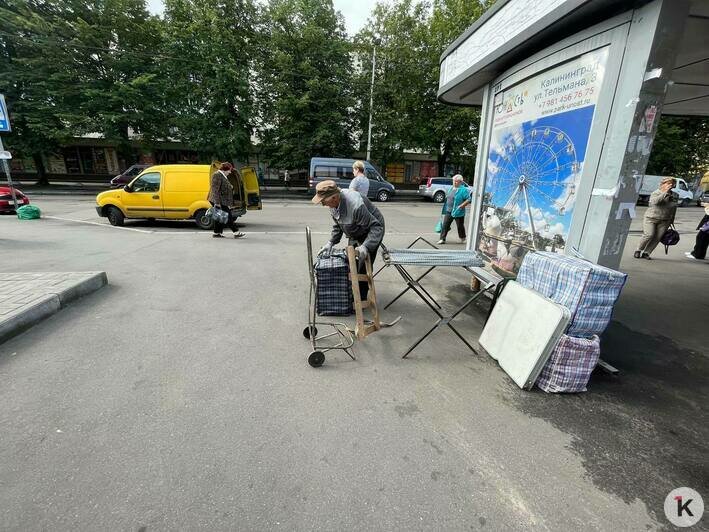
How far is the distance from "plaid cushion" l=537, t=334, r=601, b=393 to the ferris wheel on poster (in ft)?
4.94

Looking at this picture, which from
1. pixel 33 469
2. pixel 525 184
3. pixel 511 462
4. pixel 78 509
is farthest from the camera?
pixel 525 184

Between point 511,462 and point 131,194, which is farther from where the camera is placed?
point 131,194

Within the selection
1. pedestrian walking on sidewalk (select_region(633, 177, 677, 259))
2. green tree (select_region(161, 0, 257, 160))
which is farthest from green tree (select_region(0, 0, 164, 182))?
pedestrian walking on sidewalk (select_region(633, 177, 677, 259))

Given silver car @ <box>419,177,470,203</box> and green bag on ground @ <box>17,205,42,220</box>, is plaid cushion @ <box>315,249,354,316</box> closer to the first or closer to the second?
green bag on ground @ <box>17,205,42,220</box>

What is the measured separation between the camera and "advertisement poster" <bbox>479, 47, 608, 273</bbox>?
10.6 ft

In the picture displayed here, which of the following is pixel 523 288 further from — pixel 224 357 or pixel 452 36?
pixel 452 36

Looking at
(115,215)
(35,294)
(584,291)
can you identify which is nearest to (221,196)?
(115,215)

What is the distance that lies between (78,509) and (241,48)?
24.4m

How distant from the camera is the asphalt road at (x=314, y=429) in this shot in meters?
1.79

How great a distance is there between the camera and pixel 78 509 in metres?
1.74

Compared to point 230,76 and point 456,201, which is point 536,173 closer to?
point 456,201

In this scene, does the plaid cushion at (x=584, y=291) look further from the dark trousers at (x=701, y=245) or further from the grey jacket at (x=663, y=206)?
the dark trousers at (x=701, y=245)

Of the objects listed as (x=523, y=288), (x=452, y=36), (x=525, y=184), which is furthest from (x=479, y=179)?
(x=452, y=36)

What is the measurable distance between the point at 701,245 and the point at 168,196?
1389 cm
